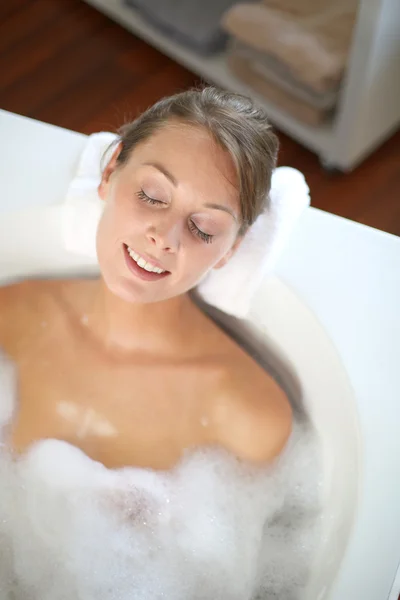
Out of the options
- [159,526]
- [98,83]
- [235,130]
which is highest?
[235,130]

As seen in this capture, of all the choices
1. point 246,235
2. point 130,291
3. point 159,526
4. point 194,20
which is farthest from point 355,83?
point 159,526

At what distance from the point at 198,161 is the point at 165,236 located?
0.12m

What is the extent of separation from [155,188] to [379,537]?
1.94ft

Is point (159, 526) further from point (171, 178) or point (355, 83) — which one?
point (355, 83)

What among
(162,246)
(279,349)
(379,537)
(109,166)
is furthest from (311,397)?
(109,166)

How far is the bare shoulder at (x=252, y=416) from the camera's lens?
110 centimetres

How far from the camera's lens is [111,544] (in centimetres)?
102

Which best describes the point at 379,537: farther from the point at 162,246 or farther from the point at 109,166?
the point at 109,166

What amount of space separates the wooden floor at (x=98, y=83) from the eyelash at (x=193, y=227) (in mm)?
996

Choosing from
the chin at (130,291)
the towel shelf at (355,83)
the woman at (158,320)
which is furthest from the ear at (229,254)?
the towel shelf at (355,83)

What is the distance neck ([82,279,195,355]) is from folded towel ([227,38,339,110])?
86 cm

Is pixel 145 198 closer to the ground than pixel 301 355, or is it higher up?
higher up

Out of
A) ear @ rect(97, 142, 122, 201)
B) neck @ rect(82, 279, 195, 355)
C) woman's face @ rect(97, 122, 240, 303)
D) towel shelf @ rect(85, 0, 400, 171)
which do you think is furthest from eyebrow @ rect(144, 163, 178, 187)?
towel shelf @ rect(85, 0, 400, 171)

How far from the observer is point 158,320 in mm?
1182
